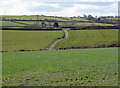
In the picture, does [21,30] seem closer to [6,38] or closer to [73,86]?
[6,38]

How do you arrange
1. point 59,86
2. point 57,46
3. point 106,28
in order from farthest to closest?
point 106,28 → point 57,46 → point 59,86

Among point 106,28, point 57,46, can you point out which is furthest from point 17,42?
point 106,28

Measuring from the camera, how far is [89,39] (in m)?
92.8

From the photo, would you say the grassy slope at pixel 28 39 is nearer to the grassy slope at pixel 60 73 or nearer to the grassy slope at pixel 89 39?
the grassy slope at pixel 89 39

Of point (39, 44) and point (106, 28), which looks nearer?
point (39, 44)

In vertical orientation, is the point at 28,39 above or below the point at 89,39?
above

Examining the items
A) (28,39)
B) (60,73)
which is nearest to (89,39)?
(28,39)

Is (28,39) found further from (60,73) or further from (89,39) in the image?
(60,73)

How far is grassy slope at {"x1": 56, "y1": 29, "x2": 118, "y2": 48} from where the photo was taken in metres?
82.7

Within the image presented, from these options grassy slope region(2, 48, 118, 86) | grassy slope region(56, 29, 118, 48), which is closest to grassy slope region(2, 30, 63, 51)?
grassy slope region(56, 29, 118, 48)

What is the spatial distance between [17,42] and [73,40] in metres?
22.7

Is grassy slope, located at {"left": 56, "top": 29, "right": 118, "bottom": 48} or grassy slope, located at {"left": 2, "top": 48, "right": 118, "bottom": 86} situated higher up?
grassy slope, located at {"left": 2, "top": 48, "right": 118, "bottom": 86}

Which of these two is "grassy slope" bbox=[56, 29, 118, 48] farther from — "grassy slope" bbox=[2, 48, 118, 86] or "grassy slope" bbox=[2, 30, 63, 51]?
"grassy slope" bbox=[2, 48, 118, 86]

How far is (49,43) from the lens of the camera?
82.7 m
